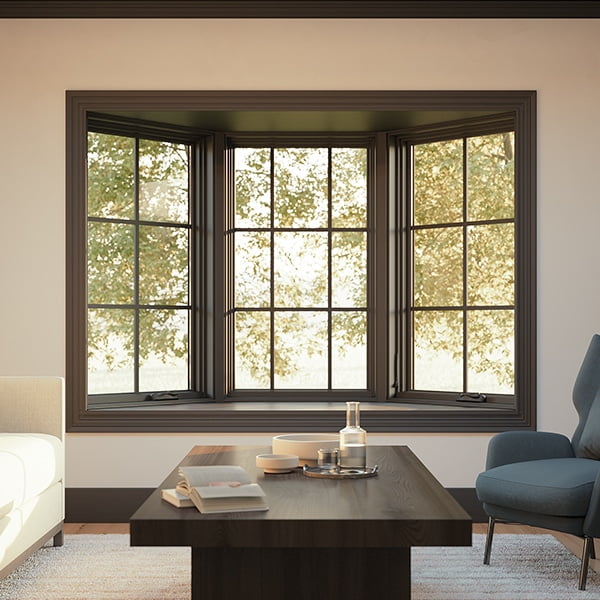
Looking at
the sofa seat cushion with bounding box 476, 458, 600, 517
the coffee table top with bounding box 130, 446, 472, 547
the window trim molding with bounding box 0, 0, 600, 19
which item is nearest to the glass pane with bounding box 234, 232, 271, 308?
the window trim molding with bounding box 0, 0, 600, 19

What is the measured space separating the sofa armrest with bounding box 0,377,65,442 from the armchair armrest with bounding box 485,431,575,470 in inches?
77.5

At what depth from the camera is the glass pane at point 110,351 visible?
5199 mm

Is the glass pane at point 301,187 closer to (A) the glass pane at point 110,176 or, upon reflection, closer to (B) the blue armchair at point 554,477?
(A) the glass pane at point 110,176

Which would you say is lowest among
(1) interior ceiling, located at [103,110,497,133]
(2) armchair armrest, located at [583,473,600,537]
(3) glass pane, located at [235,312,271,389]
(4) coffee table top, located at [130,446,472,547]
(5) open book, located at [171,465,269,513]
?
(2) armchair armrest, located at [583,473,600,537]

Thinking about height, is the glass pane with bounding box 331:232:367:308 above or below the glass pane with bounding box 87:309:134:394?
above

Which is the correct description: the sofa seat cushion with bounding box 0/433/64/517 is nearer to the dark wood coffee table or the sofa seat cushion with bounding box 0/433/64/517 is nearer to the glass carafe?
the dark wood coffee table

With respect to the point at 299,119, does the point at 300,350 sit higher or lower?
lower

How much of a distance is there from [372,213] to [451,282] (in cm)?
62

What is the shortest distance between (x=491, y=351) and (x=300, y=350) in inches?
43.1

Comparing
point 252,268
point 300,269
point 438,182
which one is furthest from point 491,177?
point 252,268

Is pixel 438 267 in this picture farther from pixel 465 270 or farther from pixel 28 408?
pixel 28 408

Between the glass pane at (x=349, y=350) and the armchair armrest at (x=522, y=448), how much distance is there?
1412 mm

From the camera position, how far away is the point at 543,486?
366 centimetres

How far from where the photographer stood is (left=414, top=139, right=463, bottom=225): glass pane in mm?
5375
